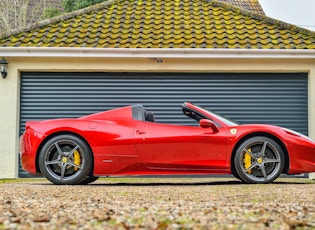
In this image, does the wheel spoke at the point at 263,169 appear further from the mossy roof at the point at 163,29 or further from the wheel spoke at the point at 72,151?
the mossy roof at the point at 163,29

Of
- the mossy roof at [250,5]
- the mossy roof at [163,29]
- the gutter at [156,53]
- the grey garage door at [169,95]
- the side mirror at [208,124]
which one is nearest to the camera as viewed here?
the side mirror at [208,124]

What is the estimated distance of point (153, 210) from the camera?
443 centimetres

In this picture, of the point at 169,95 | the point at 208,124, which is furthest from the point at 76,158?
the point at 169,95

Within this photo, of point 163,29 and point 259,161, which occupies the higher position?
point 163,29

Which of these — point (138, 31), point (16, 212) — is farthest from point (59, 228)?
point (138, 31)

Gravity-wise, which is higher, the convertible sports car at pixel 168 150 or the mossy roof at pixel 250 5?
the mossy roof at pixel 250 5

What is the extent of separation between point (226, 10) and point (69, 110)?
4818mm

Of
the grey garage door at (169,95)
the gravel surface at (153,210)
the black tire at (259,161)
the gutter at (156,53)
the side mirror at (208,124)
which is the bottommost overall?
the gravel surface at (153,210)

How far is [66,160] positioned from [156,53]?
14.5ft

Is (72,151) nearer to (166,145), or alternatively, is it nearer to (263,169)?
(166,145)

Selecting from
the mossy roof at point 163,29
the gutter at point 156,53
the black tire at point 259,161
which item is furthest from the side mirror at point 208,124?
the mossy roof at point 163,29

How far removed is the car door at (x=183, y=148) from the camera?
→ 26.7 feet

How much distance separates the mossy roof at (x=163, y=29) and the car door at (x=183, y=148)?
14.3ft

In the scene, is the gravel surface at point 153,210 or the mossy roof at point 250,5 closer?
the gravel surface at point 153,210
